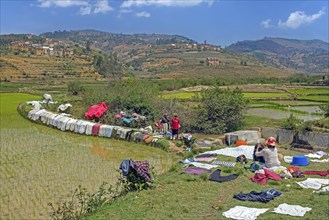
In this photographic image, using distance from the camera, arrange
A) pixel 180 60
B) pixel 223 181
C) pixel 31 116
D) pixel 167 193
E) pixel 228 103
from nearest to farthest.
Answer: pixel 167 193, pixel 223 181, pixel 228 103, pixel 31 116, pixel 180 60

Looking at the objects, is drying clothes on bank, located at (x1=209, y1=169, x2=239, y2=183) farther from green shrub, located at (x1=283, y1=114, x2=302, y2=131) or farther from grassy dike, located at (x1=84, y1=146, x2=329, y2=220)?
green shrub, located at (x1=283, y1=114, x2=302, y2=131)

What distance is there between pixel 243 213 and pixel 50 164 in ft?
27.0

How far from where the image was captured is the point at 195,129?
69.5 feet

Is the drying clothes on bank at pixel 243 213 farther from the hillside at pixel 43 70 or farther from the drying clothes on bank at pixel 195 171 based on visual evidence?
the hillside at pixel 43 70

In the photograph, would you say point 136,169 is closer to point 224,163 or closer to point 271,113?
point 224,163

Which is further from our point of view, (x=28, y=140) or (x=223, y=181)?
(x=28, y=140)

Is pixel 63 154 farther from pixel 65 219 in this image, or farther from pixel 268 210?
pixel 268 210

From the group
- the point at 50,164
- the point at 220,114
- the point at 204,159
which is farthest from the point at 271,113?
the point at 50,164

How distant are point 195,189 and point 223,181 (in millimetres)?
1035

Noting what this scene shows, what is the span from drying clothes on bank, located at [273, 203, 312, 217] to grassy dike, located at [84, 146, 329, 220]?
0.42 feet

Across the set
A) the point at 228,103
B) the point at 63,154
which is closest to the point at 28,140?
the point at 63,154

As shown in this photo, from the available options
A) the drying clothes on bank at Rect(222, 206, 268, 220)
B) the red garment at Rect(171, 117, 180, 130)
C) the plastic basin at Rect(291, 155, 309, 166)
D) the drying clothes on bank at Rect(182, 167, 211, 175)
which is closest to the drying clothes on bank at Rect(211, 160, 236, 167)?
the drying clothes on bank at Rect(182, 167, 211, 175)

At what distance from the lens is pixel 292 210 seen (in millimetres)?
8359

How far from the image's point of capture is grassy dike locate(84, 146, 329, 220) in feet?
27.0
